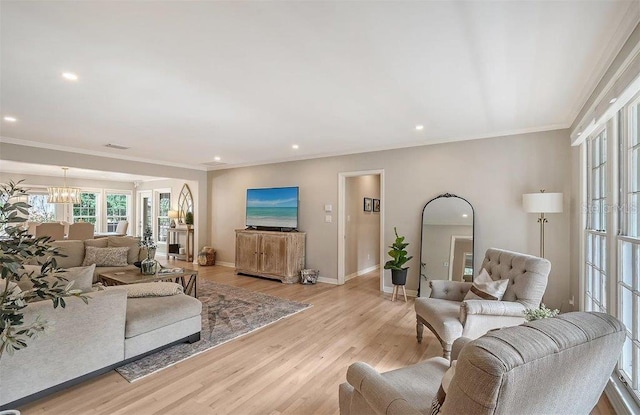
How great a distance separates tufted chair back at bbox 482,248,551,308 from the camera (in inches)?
100

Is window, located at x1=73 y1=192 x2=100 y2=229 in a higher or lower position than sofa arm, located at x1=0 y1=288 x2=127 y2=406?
higher

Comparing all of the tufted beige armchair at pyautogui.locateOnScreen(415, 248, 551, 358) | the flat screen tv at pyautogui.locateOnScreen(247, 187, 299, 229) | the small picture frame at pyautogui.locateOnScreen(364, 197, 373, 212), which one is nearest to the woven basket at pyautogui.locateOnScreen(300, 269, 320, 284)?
the flat screen tv at pyautogui.locateOnScreen(247, 187, 299, 229)

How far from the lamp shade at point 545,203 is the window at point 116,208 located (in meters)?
11.1

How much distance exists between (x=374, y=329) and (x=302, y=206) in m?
3.21

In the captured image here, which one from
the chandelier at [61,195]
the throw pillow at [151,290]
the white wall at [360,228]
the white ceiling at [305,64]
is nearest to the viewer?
the white ceiling at [305,64]

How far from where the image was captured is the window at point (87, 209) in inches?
362

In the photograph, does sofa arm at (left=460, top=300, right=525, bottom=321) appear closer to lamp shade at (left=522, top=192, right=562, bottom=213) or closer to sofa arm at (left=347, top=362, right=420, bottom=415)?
sofa arm at (left=347, top=362, right=420, bottom=415)

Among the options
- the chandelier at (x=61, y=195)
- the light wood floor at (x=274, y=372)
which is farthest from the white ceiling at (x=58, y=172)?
the light wood floor at (x=274, y=372)

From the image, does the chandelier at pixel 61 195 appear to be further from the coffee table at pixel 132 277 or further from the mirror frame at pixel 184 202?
the coffee table at pixel 132 277

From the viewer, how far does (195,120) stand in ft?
12.4

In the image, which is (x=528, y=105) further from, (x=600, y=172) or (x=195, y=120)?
(x=195, y=120)

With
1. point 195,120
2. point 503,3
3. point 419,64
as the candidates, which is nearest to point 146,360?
point 195,120

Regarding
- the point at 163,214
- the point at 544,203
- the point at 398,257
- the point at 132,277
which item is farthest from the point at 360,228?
the point at 163,214

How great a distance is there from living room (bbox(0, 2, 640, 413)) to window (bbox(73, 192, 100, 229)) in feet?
15.0
